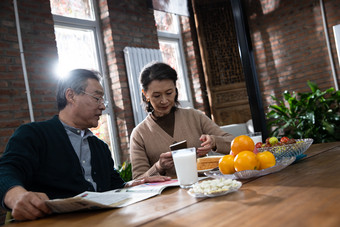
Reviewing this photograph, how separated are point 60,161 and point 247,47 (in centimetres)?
290

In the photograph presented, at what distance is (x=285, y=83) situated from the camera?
231 inches

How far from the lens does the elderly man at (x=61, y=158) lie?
3.58ft

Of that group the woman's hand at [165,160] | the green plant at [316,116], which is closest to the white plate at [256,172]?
the woman's hand at [165,160]

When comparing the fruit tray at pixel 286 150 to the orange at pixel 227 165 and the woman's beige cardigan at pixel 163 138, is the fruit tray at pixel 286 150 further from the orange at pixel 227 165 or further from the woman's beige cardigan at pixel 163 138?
the woman's beige cardigan at pixel 163 138

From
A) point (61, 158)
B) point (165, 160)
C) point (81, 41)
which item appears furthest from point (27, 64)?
point (165, 160)

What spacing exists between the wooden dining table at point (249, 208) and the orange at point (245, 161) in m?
0.05

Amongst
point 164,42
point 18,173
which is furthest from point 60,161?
point 164,42

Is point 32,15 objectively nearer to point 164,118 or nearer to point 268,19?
point 164,118

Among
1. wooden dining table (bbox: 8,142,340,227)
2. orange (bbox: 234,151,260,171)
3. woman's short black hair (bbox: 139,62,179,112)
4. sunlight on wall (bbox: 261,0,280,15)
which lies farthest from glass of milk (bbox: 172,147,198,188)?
sunlight on wall (bbox: 261,0,280,15)

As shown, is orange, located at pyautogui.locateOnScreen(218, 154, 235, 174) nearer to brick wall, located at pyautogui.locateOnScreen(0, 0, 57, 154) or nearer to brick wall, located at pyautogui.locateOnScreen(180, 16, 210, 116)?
brick wall, located at pyautogui.locateOnScreen(0, 0, 57, 154)

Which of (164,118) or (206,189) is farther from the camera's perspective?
(164,118)

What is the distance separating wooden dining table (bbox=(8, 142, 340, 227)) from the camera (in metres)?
0.70

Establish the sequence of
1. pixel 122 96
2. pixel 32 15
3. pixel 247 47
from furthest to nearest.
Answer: pixel 122 96 < pixel 247 47 < pixel 32 15

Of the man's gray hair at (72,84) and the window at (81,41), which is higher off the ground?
the window at (81,41)
